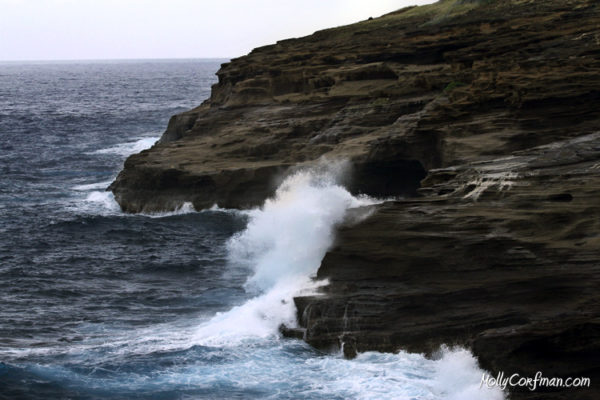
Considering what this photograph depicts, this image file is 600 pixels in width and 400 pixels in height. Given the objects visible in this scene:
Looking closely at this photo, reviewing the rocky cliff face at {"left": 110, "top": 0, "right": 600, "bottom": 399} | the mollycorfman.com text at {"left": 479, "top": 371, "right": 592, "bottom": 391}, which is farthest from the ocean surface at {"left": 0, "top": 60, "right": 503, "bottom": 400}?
the rocky cliff face at {"left": 110, "top": 0, "right": 600, "bottom": 399}

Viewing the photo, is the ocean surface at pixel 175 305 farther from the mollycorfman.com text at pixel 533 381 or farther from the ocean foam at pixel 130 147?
the ocean foam at pixel 130 147

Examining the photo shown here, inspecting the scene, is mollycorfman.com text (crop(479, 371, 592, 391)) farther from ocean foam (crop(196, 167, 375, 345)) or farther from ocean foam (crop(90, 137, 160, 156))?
ocean foam (crop(90, 137, 160, 156))

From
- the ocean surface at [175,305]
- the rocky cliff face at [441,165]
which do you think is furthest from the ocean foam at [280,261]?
the rocky cliff face at [441,165]

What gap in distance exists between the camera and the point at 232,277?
30.9m

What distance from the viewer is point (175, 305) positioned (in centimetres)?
2791

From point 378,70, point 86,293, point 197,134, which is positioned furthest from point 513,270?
point 197,134

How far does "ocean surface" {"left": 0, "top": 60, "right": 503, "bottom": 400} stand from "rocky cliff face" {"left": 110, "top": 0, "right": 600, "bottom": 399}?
105 cm

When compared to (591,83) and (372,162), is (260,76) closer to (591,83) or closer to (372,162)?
(372,162)

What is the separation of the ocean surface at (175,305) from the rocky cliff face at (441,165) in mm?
1052

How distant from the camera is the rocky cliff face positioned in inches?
784

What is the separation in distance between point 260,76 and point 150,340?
97.8 ft

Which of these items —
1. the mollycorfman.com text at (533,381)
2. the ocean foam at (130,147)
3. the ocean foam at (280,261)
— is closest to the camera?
the mollycorfman.com text at (533,381)

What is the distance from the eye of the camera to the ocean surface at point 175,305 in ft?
67.5

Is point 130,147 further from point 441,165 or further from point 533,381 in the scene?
point 533,381
